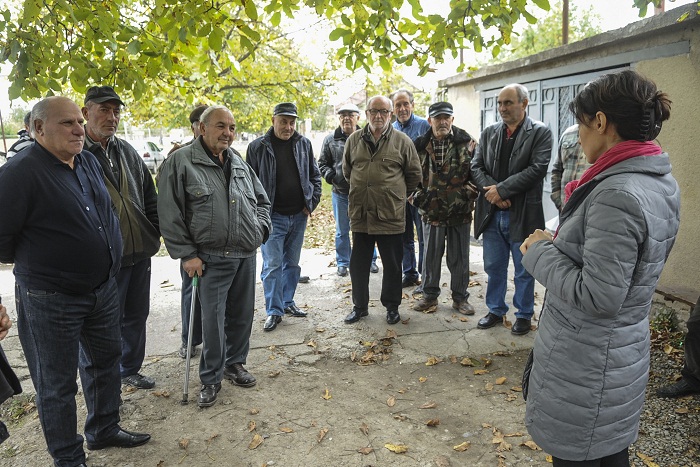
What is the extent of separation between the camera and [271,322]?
538 cm

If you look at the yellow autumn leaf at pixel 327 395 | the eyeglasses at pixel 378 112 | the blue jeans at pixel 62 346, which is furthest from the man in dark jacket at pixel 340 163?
the blue jeans at pixel 62 346

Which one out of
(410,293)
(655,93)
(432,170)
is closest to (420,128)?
(432,170)

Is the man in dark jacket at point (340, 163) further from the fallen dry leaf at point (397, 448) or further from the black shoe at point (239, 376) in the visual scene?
the fallen dry leaf at point (397, 448)

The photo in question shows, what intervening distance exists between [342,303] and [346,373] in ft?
5.83

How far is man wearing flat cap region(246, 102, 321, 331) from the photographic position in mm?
5375

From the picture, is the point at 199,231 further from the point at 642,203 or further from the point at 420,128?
Answer: the point at 420,128

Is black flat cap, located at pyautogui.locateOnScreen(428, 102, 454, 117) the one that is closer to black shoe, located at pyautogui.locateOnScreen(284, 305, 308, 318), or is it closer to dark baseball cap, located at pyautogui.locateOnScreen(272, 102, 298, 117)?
dark baseball cap, located at pyautogui.locateOnScreen(272, 102, 298, 117)

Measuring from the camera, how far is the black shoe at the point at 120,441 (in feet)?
11.0

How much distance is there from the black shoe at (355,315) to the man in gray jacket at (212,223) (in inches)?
66.1

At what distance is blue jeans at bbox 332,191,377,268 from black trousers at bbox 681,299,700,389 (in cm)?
396

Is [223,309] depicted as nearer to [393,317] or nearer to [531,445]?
[393,317]

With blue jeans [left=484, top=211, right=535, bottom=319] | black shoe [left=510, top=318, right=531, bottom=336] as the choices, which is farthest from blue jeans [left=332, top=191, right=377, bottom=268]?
black shoe [left=510, top=318, right=531, bottom=336]

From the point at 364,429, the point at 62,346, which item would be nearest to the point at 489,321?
the point at 364,429

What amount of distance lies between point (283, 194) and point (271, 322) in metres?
1.33
